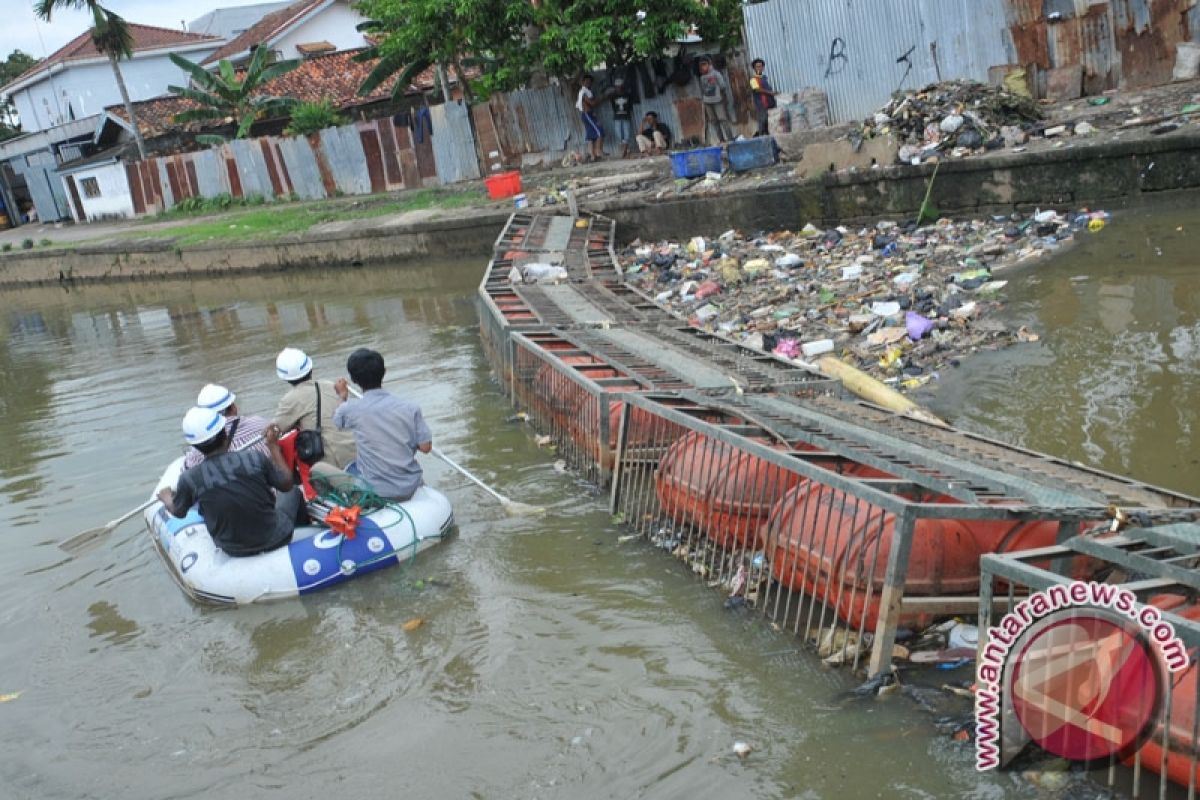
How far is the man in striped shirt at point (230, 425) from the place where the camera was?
20.4ft

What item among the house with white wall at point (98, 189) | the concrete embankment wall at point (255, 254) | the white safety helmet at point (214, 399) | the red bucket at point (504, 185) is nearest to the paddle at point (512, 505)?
the white safety helmet at point (214, 399)

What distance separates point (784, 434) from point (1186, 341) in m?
4.47

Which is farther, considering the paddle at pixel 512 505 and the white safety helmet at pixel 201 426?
the paddle at pixel 512 505

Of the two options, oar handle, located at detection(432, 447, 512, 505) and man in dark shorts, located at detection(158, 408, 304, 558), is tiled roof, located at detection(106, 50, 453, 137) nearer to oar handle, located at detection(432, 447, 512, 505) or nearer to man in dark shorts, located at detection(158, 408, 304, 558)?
oar handle, located at detection(432, 447, 512, 505)

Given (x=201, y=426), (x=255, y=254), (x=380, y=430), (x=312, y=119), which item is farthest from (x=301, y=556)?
(x=312, y=119)

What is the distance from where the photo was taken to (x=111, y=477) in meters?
9.70

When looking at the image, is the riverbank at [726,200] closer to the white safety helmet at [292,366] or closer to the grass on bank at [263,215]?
the grass on bank at [263,215]

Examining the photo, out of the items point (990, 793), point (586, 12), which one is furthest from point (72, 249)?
point (990, 793)

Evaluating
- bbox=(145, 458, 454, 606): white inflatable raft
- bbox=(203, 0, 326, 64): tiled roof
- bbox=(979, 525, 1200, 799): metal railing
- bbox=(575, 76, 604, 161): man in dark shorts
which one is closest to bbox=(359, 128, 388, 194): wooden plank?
bbox=(575, 76, 604, 161): man in dark shorts

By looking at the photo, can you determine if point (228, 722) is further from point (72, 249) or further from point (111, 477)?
point (72, 249)

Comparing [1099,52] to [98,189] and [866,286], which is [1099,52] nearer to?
[866,286]

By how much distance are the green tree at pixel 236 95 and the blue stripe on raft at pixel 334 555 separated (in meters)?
28.2

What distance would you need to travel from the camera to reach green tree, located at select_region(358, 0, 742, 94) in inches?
789
